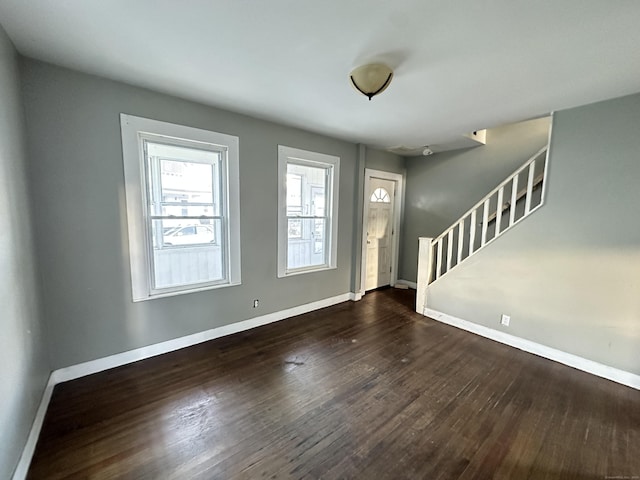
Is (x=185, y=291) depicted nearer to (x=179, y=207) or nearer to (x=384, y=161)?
(x=179, y=207)

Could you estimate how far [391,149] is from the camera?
4.72m

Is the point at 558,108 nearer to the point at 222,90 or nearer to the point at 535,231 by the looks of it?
the point at 535,231

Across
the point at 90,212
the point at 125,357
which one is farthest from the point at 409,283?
the point at 90,212

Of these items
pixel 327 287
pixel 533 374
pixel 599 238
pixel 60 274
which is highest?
pixel 599 238

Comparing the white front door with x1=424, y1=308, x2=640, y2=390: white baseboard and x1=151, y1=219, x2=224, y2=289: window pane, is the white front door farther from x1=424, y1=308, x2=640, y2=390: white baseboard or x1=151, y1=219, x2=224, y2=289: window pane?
x1=151, y1=219, x2=224, y2=289: window pane

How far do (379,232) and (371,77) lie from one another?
11.3 feet

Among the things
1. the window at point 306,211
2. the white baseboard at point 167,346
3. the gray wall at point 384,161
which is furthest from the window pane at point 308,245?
the gray wall at point 384,161

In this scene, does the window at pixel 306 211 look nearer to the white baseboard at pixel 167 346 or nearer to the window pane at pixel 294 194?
the window pane at pixel 294 194

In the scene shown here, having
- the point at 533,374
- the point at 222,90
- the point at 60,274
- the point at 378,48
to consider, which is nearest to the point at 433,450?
the point at 533,374

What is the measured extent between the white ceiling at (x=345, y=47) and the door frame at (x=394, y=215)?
194 centimetres

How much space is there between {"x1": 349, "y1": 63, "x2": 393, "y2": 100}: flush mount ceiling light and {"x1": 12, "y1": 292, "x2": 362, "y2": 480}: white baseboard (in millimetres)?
2866

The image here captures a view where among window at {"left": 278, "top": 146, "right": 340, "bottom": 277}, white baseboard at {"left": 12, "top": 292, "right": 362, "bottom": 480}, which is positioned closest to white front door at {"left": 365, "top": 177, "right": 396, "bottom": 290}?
window at {"left": 278, "top": 146, "right": 340, "bottom": 277}

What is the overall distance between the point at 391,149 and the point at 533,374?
3.73 meters

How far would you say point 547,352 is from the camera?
2.88 m
